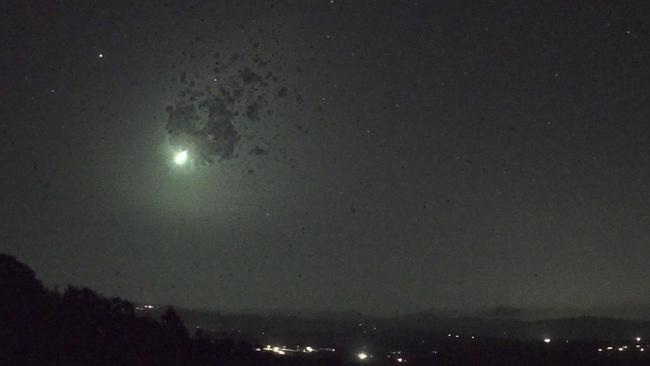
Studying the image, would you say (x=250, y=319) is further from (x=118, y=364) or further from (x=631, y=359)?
(x=118, y=364)

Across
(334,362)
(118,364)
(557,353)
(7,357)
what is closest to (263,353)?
(334,362)

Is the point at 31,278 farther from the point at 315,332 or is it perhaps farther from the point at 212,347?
the point at 315,332

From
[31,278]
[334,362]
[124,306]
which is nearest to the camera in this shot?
[31,278]

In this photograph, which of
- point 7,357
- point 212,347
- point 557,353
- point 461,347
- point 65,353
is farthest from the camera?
point 461,347

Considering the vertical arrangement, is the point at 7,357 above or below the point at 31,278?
below

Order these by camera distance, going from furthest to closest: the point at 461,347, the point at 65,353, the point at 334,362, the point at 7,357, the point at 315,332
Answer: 1. the point at 315,332
2. the point at 461,347
3. the point at 334,362
4. the point at 65,353
5. the point at 7,357

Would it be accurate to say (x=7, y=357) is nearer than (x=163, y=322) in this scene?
Yes

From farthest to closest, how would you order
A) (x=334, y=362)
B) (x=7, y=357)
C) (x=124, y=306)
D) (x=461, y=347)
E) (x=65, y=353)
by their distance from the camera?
1. (x=461, y=347)
2. (x=334, y=362)
3. (x=124, y=306)
4. (x=65, y=353)
5. (x=7, y=357)

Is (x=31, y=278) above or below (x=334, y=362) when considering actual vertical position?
above

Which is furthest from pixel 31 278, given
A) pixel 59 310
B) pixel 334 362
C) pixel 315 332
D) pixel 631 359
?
pixel 315 332
